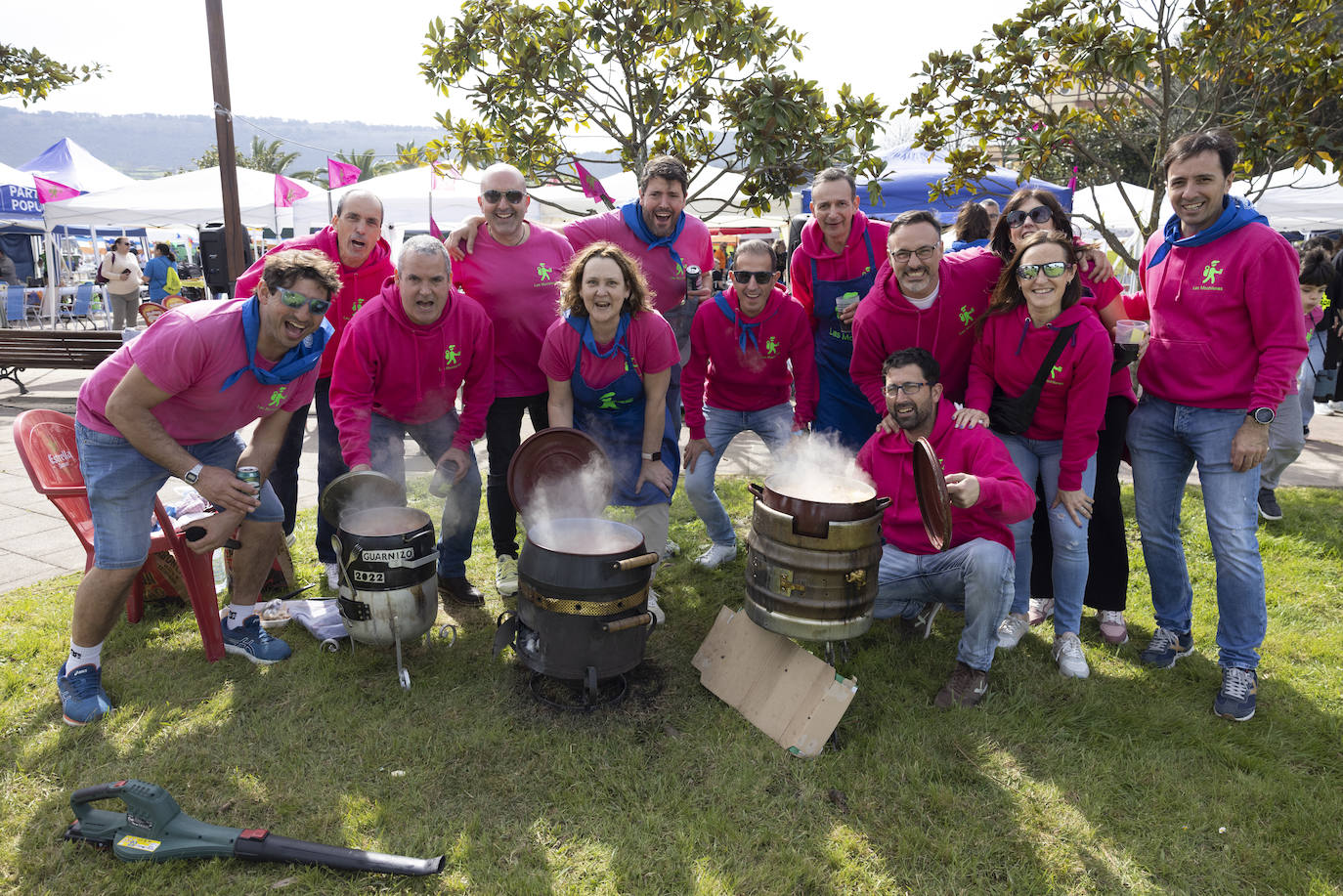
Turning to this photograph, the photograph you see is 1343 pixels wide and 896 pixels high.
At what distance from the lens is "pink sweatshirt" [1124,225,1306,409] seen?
3.06 metres

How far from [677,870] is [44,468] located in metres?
2.91

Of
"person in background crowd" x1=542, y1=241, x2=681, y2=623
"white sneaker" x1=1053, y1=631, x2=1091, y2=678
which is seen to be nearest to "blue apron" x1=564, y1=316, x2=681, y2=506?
"person in background crowd" x1=542, y1=241, x2=681, y2=623

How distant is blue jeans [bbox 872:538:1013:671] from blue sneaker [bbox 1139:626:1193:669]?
844 mm

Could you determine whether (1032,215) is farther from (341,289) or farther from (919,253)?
(341,289)

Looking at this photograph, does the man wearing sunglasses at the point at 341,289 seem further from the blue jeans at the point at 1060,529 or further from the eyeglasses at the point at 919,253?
the blue jeans at the point at 1060,529

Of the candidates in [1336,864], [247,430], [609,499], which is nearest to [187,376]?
[609,499]

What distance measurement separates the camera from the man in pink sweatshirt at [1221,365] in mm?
3080

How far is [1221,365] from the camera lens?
→ 3.20m

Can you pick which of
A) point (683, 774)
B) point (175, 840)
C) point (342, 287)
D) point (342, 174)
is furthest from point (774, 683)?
point (342, 174)

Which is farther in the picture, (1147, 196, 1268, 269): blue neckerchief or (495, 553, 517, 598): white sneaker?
(495, 553, 517, 598): white sneaker

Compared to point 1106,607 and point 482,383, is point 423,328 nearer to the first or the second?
point 482,383

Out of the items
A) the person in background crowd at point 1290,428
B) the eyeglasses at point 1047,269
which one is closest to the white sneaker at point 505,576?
the eyeglasses at point 1047,269

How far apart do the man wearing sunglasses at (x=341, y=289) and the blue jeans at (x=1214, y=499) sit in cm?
374

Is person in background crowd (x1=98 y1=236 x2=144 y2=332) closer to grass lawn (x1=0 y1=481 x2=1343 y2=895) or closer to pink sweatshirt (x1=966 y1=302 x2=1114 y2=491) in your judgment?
grass lawn (x1=0 y1=481 x2=1343 y2=895)
